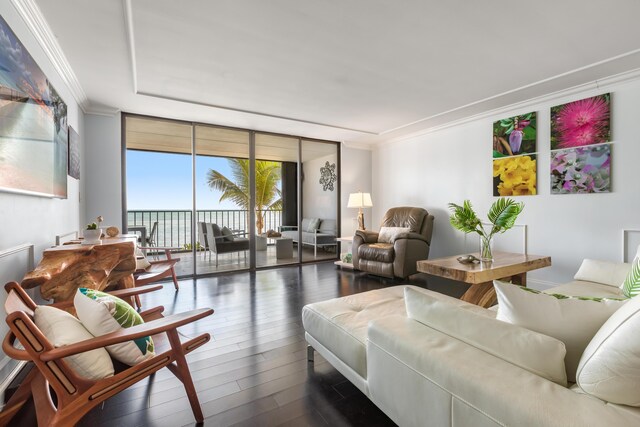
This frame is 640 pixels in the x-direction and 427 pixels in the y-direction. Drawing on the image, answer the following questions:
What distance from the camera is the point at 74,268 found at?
1.81m

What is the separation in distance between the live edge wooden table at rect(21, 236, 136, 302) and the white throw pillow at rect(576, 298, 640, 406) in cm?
237

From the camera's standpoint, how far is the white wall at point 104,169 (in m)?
3.74

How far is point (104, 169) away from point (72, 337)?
3.42m

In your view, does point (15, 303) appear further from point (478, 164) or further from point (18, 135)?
point (478, 164)

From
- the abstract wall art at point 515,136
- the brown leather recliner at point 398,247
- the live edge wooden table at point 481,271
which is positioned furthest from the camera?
the brown leather recliner at point 398,247

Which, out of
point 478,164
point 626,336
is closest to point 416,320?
point 626,336

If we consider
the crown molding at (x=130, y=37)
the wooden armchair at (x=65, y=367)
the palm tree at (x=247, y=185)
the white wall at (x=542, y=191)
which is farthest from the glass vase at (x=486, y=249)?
the palm tree at (x=247, y=185)

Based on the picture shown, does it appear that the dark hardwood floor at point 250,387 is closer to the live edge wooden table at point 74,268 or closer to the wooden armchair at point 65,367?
the wooden armchair at point 65,367

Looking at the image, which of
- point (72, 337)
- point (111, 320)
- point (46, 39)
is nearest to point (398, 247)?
point (111, 320)

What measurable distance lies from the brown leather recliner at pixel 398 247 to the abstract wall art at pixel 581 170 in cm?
165

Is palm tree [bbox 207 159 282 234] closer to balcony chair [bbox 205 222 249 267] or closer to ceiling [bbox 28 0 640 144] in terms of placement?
balcony chair [bbox 205 222 249 267]

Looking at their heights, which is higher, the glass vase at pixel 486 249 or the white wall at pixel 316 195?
the white wall at pixel 316 195

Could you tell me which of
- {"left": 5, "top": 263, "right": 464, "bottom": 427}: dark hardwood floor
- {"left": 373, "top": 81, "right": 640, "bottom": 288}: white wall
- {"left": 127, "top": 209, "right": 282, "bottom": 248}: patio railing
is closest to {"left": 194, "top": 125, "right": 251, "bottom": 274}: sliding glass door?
{"left": 127, "top": 209, "right": 282, "bottom": 248}: patio railing

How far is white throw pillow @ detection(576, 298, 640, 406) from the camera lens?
A: 71 centimetres
